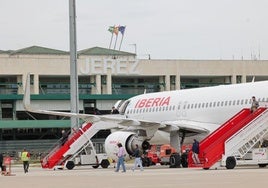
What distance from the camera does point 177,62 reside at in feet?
278

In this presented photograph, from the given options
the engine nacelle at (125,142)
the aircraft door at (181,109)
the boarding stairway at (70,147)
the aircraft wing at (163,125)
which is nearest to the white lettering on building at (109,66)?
the boarding stairway at (70,147)

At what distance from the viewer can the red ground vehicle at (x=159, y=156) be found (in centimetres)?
4725

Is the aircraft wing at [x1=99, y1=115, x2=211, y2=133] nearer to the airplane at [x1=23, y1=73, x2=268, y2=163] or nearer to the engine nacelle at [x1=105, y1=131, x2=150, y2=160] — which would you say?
the airplane at [x1=23, y1=73, x2=268, y2=163]

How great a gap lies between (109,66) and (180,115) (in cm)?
3670

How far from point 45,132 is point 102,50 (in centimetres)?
1238

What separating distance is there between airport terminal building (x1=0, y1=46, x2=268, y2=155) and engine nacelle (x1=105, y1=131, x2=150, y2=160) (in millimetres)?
30906

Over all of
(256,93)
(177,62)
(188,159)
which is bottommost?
(188,159)

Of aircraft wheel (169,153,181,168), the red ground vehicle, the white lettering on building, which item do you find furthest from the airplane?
the white lettering on building

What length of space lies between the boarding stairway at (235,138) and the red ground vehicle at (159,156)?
18.9ft

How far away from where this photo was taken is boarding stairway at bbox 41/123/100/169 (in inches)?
1832

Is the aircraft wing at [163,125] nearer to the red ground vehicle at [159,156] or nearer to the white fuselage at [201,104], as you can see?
the white fuselage at [201,104]

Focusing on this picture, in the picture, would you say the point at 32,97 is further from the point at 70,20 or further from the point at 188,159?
the point at 188,159

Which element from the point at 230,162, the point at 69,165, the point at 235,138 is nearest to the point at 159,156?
the point at 69,165

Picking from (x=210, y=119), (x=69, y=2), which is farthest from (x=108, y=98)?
(x=210, y=119)
